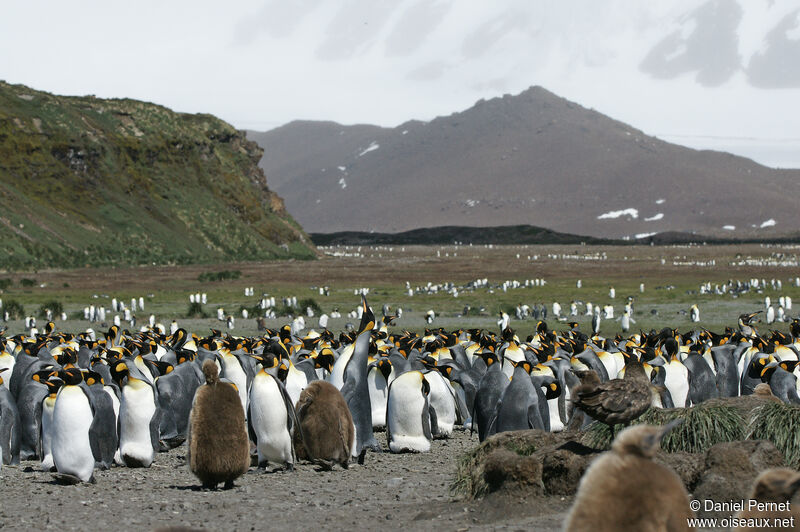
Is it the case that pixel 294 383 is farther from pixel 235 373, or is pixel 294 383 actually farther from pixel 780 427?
pixel 780 427

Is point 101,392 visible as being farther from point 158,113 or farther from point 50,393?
point 158,113

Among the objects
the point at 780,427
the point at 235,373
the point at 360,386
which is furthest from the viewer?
the point at 235,373

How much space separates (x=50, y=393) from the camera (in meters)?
10.1

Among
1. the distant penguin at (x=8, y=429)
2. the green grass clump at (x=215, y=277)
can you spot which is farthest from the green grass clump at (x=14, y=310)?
the distant penguin at (x=8, y=429)

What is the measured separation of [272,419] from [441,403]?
12.2ft

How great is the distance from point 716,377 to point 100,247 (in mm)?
68453

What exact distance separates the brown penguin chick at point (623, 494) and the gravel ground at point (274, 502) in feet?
10.8

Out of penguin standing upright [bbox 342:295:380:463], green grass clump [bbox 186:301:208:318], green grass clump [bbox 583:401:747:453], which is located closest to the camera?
green grass clump [bbox 583:401:747:453]

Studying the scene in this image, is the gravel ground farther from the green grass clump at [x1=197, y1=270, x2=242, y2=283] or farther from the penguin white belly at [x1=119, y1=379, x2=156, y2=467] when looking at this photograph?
the green grass clump at [x1=197, y1=270, x2=242, y2=283]

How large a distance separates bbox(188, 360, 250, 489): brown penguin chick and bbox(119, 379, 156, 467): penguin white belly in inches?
75.4

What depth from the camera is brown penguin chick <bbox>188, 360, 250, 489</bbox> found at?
855 cm

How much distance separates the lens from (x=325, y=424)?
10055mm

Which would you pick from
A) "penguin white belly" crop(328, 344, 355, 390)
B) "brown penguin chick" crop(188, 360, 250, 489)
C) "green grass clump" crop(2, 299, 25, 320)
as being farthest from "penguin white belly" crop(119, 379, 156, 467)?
"green grass clump" crop(2, 299, 25, 320)

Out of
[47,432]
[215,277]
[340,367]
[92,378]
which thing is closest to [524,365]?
[340,367]
